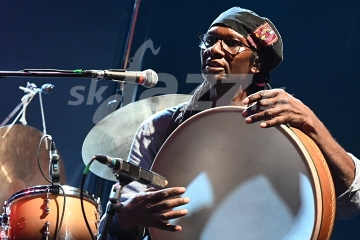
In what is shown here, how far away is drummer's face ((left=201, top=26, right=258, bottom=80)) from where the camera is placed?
2.07m

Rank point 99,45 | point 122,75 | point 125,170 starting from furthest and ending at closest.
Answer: point 99,45
point 122,75
point 125,170

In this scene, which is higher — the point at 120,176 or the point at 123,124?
the point at 120,176

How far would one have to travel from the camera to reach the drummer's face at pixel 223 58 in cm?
→ 207

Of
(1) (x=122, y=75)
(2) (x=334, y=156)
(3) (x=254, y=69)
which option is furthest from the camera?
(3) (x=254, y=69)

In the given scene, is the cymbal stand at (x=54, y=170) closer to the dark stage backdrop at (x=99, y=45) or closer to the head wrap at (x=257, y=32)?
the head wrap at (x=257, y=32)

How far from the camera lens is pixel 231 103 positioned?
6.82ft

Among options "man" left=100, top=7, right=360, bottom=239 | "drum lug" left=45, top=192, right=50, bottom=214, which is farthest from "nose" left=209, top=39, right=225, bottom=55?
"drum lug" left=45, top=192, right=50, bottom=214

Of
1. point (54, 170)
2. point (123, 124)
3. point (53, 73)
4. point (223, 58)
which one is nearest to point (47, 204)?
point (54, 170)

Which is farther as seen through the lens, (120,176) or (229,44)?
(229,44)

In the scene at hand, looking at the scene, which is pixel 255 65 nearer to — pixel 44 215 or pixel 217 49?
pixel 217 49

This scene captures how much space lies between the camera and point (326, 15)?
10.3 feet

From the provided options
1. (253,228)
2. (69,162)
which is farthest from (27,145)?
(253,228)

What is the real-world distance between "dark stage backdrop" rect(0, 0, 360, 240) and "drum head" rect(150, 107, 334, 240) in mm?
1542

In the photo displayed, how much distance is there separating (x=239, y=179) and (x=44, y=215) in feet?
A: 3.99
